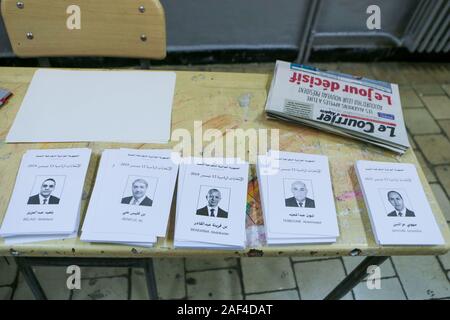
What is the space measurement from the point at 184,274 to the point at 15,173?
2.77 ft

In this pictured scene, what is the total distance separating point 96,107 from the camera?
91 cm

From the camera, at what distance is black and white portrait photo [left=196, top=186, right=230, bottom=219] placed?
70cm

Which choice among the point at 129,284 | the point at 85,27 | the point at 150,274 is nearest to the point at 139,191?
the point at 150,274

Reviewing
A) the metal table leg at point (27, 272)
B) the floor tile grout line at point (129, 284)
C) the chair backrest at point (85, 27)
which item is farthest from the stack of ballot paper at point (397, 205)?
the floor tile grout line at point (129, 284)

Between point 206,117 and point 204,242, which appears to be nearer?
point 204,242

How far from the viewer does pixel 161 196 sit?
0.71 m

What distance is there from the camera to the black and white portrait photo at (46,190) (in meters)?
0.70

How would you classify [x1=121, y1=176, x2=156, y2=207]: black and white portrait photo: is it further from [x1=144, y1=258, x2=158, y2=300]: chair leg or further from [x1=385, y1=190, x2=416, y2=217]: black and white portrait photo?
[x1=385, y1=190, x2=416, y2=217]: black and white portrait photo

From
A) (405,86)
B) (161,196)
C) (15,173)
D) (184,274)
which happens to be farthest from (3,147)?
(405,86)

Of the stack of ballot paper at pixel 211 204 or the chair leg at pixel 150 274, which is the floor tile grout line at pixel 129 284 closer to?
the chair leg at pixel 150 274

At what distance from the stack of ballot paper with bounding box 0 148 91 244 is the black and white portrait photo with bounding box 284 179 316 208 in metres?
0.44

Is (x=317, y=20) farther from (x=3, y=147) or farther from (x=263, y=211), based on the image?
(x=3, y=147)

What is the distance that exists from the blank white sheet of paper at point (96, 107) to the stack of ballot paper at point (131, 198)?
0.28 ft
